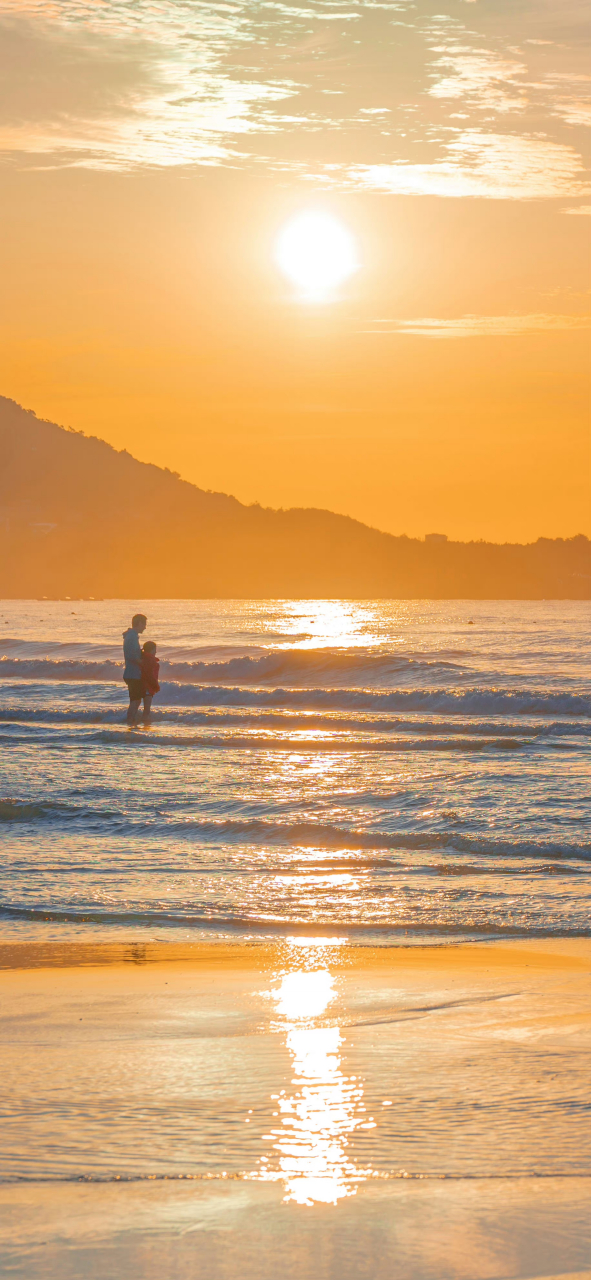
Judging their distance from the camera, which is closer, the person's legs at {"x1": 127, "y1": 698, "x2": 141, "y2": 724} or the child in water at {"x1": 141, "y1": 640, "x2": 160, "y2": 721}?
the child in water at {"x1": 141, "y1": 640, "x2": 160, "y2": 721}

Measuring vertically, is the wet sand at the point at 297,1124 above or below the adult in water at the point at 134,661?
below

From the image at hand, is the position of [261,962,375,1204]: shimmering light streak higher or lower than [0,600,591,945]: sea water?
higher

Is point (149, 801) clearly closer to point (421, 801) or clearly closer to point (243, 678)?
point (421, 801)

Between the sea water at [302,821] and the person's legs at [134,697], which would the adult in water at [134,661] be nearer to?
the person's legs at [134,697]

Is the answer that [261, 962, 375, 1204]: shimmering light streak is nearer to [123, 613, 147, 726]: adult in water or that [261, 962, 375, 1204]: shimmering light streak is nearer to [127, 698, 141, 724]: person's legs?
[123, 613, 147, 726]: adult in water

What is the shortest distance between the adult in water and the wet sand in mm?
15211

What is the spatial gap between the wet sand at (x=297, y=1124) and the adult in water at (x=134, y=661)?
15.2 metres

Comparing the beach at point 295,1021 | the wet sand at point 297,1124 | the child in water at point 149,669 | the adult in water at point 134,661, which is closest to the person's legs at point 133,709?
the adult in water at point 134,661

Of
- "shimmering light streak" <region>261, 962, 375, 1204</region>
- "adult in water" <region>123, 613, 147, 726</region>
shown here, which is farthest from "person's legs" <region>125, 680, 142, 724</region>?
"shimmering light streak" <region>261, 962, 375, 1204</region>

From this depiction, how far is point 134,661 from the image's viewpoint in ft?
69.3

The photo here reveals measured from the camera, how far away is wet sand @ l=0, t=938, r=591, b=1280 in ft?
8.87

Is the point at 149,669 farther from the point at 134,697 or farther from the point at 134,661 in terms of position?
the point at 134,697

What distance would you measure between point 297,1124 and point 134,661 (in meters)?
17.9

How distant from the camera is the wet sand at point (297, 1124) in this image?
2.70 meters
